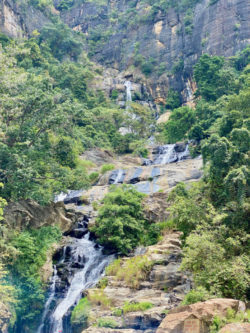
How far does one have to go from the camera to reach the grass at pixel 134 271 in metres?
18.0

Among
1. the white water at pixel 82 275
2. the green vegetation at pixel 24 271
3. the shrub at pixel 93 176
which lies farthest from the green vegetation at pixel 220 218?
the shrub at pixel 93 176

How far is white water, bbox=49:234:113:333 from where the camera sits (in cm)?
1861

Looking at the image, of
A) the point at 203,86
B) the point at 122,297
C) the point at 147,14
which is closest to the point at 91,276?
the point at 122,297

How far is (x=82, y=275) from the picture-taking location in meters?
21.0

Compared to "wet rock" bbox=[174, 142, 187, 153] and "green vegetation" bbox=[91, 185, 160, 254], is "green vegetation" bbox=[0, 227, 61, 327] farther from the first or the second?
"wet rock" bbox=[174, 142, 187, 153]

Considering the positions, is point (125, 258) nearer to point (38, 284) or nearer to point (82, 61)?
point (38, 284)

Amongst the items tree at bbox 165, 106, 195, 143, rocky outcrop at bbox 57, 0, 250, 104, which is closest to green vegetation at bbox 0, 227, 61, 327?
tree at bbox 165, 106, 195, 143

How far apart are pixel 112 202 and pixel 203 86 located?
22701 millimetres

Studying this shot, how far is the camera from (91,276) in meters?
20.9

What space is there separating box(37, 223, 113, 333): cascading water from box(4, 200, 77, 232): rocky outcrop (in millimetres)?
1724

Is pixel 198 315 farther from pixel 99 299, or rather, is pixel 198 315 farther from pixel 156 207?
pixel 156 207

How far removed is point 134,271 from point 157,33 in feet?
168

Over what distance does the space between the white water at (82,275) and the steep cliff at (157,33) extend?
35.3 meters

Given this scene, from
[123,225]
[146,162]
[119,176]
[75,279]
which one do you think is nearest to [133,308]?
[75,279]
